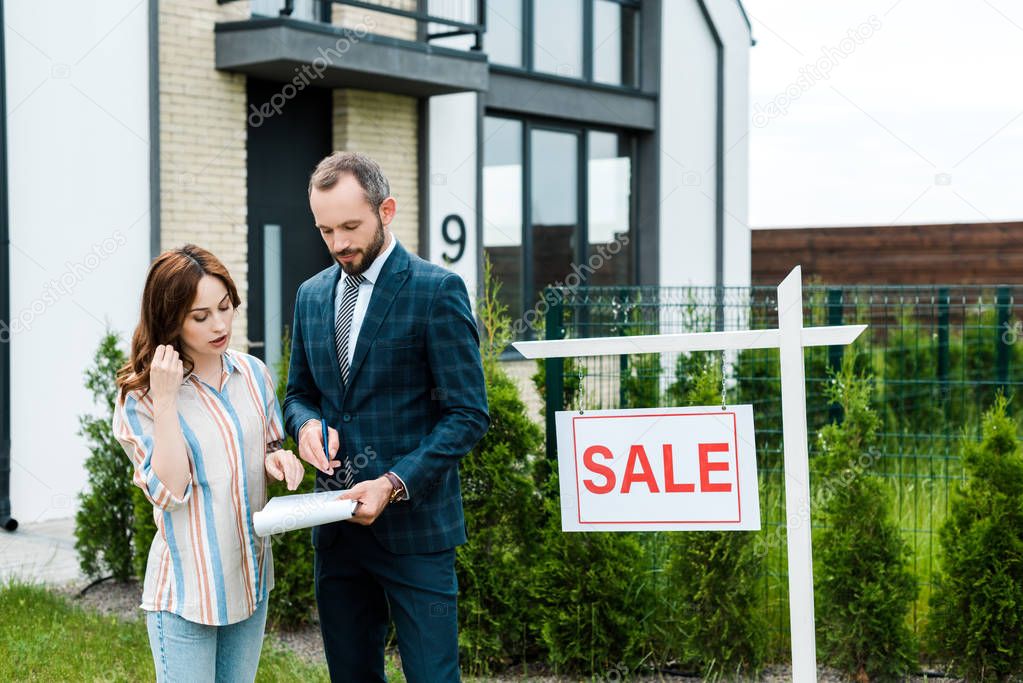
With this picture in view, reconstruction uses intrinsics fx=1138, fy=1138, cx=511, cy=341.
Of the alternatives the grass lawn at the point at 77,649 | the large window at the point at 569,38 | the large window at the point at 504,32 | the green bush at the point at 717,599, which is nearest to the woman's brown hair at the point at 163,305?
the grass lawn at the point at 77,649

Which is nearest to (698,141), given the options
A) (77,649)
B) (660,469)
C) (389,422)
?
(77,649)

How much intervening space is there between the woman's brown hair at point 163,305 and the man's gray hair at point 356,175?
332mm

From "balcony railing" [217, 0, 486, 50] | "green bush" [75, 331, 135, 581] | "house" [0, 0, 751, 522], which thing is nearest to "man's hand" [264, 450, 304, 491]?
"green bush" [75, 331, 135, 581]

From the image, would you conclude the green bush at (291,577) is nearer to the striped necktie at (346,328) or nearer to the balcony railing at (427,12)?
the striped necktie at (346,328)

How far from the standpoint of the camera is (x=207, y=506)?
2748mm

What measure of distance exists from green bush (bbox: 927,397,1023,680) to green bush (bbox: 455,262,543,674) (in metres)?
1.72

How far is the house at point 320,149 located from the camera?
27.3 feet

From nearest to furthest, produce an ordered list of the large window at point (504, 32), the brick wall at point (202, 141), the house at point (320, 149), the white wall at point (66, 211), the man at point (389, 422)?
the man at point (389, 422) → the white wall at point (66, 211) → the house at point (320, 149) → the brick wall at point (202, 141) → the large window at point (504, 32)

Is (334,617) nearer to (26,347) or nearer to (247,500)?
(247,500)

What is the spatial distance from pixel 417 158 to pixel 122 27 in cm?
337

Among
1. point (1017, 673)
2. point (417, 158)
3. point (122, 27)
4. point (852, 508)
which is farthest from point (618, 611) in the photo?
point (417, 158)

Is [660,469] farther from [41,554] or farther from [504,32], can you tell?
[504,32]

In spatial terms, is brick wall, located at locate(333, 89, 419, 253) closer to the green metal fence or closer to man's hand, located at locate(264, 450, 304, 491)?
the green metal fence

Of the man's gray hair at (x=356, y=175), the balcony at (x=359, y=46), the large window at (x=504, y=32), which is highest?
the large window at (x=504, y=32)
